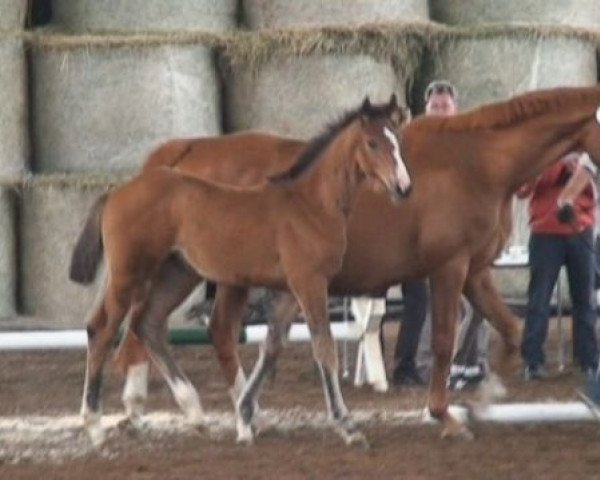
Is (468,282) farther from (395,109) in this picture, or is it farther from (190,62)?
(190,62)

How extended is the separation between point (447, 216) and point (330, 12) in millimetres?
3281

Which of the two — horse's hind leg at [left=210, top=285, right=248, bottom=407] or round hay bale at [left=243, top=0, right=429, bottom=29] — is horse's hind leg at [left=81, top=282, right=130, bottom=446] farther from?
round hay bale at [left=243, top=0, right=429, bottom=29]

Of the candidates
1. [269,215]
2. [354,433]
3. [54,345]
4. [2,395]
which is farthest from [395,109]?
[2,395]

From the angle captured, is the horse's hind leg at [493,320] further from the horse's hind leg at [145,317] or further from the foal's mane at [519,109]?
the horse's hind leg at [145,317]

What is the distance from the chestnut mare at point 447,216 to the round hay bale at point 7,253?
3.04m

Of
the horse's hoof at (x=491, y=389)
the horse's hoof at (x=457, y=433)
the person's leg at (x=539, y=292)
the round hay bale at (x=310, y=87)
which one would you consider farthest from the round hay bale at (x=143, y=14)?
the horse's hoof at (x=457, y=433)

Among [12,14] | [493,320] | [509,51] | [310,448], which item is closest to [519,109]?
[493,320]

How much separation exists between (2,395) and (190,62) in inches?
98.4

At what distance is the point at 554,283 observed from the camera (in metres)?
10.4

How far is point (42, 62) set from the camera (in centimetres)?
1136

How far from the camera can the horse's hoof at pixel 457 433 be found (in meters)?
8.08

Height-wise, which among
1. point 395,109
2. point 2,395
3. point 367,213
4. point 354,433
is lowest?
point 2,395

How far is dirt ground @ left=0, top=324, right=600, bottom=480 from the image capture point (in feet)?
23.4

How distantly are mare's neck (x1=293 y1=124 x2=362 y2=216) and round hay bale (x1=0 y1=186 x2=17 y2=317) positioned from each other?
3.90 metres
